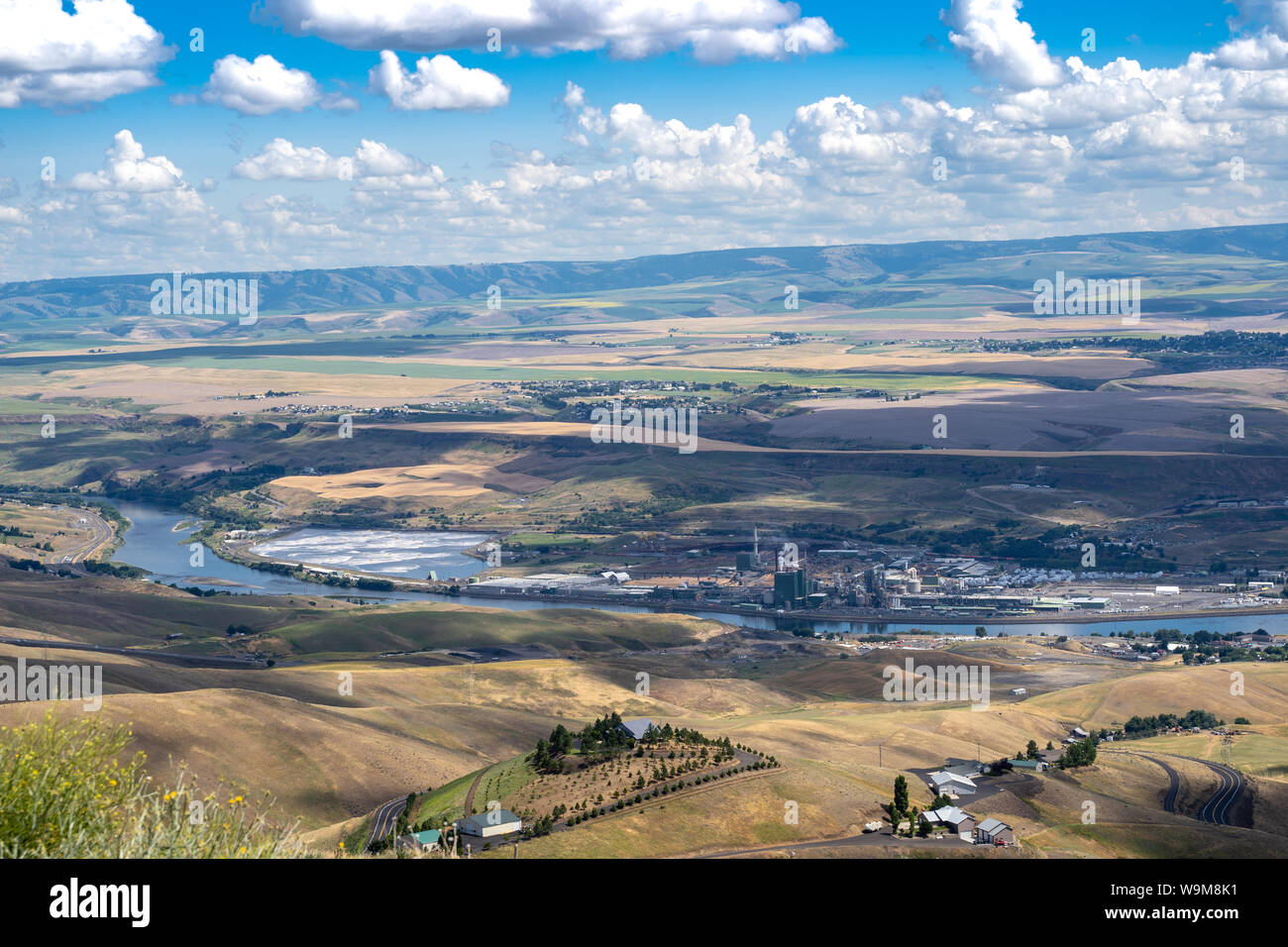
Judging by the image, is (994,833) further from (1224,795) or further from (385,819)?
(385,819)

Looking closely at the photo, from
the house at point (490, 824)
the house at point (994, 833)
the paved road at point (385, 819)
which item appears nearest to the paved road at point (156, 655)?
the paved road at point (385, 819)

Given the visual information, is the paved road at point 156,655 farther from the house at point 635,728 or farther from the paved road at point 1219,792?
the paved road at point 1219,792

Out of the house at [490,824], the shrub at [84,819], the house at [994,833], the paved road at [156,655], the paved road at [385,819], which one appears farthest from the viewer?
the paved road at [156,655]

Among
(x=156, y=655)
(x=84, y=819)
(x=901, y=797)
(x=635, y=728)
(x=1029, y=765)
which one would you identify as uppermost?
(x=84, y=819)

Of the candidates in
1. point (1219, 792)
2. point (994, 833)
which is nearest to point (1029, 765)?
point (1219, 792)

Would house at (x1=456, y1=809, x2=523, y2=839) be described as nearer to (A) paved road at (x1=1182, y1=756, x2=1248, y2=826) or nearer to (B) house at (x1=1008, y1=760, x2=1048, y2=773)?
(B) house at (x1=1008, y1=760, x2=1048, y2=773)

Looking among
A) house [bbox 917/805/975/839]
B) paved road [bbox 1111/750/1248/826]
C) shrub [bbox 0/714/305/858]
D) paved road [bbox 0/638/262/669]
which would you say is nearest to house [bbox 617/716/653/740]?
house [bbox 917/805/975/839]
